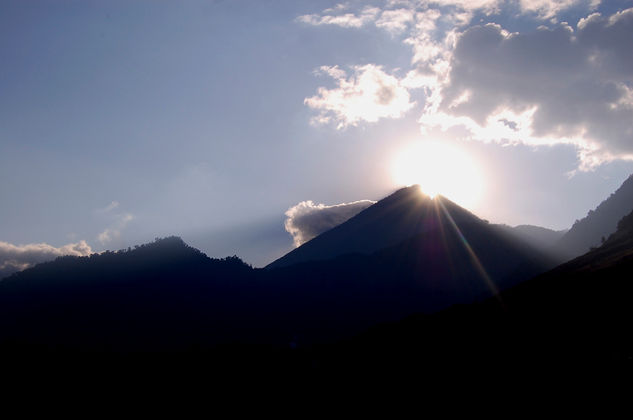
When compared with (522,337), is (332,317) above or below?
above

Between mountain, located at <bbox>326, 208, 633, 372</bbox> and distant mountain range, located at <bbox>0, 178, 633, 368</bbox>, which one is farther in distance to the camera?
distant mountain range, located at <bbox>0, 178, 633, 368</bbox>

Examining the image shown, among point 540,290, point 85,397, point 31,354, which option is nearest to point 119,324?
point 31,354

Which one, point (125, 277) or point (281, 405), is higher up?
point (125, 277)

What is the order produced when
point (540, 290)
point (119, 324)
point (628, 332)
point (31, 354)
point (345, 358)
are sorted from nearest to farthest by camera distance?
1. point (628, 332)
2. point (345, 358)
3. point (31, 354)
4. point (540, 290)
5. point (119, 324)

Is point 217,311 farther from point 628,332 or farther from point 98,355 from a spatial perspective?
point 628,332

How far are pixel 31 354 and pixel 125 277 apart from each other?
5513 inches

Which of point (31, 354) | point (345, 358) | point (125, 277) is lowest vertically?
point (345, 358)

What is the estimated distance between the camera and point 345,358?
5331 cm

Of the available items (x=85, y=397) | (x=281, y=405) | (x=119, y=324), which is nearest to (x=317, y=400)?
(x=281, y=405)

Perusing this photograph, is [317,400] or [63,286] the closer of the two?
[317,400]

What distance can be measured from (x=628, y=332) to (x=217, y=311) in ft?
553

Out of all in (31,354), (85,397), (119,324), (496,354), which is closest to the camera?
(496,354)

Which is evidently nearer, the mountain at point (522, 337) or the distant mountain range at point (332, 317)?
the mountain at point (522, 337)

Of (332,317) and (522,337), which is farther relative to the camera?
(332,317)
